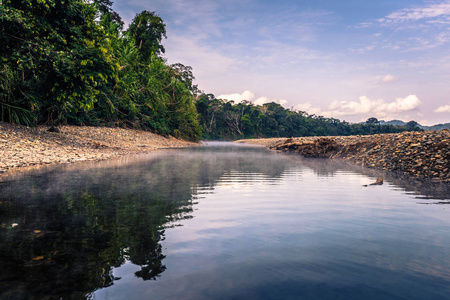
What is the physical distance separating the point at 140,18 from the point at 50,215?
1835 inches

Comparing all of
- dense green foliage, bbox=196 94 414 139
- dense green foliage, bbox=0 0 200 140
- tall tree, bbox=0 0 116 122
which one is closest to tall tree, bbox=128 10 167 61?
dense green foliage, bbox=0 0 200 140

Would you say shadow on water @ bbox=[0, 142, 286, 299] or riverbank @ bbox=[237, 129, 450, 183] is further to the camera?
riverbank @ bbox=[237, 129, 450, 183]

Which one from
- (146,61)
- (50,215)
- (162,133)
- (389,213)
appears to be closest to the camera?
(50,215)

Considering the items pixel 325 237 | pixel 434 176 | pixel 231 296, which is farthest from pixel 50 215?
pixel 434 176

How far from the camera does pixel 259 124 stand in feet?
349

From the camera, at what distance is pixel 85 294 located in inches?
98.1

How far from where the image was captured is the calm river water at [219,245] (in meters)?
2.62

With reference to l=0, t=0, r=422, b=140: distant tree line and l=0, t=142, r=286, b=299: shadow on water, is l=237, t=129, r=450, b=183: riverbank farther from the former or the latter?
l=0, t=0, r=422, b=140: distant tree line

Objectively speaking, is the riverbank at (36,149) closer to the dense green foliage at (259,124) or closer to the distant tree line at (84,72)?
the distant tree line at (84,72)

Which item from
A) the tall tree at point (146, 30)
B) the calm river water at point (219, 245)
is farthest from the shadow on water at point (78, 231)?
the tall tree at point (146, 30)

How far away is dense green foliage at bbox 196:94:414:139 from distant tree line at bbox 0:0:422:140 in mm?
39818

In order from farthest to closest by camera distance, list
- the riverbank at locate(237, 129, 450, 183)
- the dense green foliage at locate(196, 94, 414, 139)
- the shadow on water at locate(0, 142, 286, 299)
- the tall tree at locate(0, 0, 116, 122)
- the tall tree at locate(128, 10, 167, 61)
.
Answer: the dense green foliage at locate(196, 94, 414, 139) → the tall tree at locate(128, 10, 167, 61) → the tall tree at locate(0, 0, 116, 122) → the riverbank at locate(237, 129, 450, 183) → the shadow on water at locate(0, 142, 286, 299)

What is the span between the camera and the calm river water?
2.62m

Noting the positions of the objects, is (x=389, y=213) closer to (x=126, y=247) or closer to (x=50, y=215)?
(x=126, y=247)
